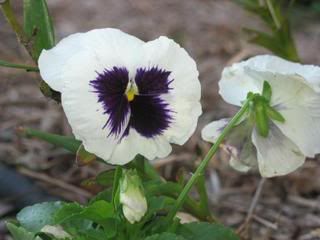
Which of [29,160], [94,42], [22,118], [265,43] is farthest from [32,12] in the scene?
[22,118]

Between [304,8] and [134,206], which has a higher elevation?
[134,206]

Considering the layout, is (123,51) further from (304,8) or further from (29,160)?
(304,8)

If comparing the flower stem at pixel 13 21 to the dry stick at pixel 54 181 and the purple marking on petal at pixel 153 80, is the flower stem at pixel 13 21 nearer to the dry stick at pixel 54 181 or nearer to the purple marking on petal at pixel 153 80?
the purple marking on petal at pixel 153 80

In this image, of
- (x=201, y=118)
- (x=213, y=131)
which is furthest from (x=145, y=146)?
(x=201, y=118)

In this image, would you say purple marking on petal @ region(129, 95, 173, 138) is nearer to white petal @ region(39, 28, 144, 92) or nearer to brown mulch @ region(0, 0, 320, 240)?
white petal @ region(39, 28, 144, 92)

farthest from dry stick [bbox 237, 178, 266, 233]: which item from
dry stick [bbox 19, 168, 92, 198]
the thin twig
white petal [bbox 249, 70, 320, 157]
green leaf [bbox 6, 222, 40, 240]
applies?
green leaf [bbox 6, 222, 40, 240]

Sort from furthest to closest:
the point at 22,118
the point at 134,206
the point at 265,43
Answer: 1. the point at 22,118
2. the point at 265,43
3. the point at 134,206

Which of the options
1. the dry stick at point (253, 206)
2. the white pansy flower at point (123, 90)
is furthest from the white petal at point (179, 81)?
the dry stick at point (253, 206)

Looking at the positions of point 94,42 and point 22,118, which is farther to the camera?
point 22,118
